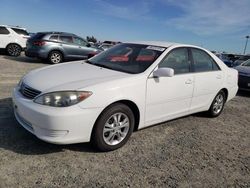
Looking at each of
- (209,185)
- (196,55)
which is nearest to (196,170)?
(209,185)

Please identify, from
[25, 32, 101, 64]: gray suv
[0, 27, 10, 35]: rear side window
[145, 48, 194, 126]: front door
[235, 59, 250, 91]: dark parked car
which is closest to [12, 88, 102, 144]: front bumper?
[145, 48, 194, 126]: front door

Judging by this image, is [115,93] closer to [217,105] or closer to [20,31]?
[217,105]

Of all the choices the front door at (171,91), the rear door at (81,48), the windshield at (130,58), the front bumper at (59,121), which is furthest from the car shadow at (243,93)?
the rear door at (81,48)

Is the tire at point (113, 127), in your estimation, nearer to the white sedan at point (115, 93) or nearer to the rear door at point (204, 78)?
the white sedan at point (115, 93)

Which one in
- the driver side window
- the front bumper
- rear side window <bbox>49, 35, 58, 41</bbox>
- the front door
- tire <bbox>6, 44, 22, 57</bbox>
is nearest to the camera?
the front bumper

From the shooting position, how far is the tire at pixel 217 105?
5594 millimetres

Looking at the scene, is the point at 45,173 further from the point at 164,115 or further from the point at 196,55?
the point at 196,55

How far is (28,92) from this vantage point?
11.6 feet

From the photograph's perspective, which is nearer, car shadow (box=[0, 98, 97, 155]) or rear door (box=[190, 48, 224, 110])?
car shadow (box=[0, 98, 97, 155])

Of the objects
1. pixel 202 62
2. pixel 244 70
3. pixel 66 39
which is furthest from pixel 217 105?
pixel 66 39

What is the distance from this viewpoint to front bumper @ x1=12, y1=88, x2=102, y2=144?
3.16m

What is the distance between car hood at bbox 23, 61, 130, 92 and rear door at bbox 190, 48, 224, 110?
169 cm

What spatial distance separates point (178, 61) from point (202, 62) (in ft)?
2.57

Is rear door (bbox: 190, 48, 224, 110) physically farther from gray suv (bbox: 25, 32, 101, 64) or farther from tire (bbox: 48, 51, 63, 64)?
tire (bbox: 48, 51, 63, 64)
